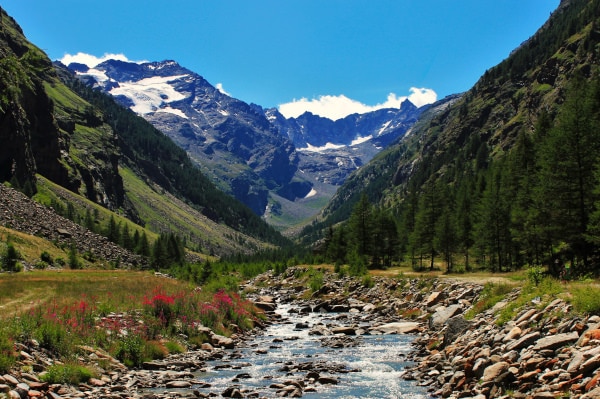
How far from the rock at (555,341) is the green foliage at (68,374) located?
17.6m

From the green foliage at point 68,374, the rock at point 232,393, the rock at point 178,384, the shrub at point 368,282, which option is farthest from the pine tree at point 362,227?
the green foliage at point 68,374

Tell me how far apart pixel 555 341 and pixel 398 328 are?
21305 mm

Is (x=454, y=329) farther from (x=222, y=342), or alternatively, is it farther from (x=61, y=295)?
(x=61, y=295)

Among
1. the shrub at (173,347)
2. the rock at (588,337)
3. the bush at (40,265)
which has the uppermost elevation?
the bush at (40,265)

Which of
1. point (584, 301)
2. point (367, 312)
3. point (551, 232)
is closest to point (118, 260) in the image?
point (367, 312)

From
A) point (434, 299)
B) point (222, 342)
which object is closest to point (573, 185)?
point (434, 299)

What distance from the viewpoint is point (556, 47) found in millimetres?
196500

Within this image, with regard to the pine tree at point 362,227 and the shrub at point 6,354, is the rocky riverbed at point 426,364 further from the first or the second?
the pine tree at point 362,227

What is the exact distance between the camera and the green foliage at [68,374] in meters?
16.5

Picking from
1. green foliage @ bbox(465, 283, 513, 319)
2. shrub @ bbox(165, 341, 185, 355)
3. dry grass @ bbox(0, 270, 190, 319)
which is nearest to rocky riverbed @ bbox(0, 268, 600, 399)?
shrub @ bbox(165, 341, 185, 355)

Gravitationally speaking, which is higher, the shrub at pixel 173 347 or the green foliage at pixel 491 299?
the green foliage at pixel 491 299

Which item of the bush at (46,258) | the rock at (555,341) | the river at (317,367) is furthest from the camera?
the bush at (46,258)

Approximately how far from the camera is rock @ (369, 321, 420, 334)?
110 ft

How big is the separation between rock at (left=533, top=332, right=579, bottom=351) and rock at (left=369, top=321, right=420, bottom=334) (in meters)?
19.6
